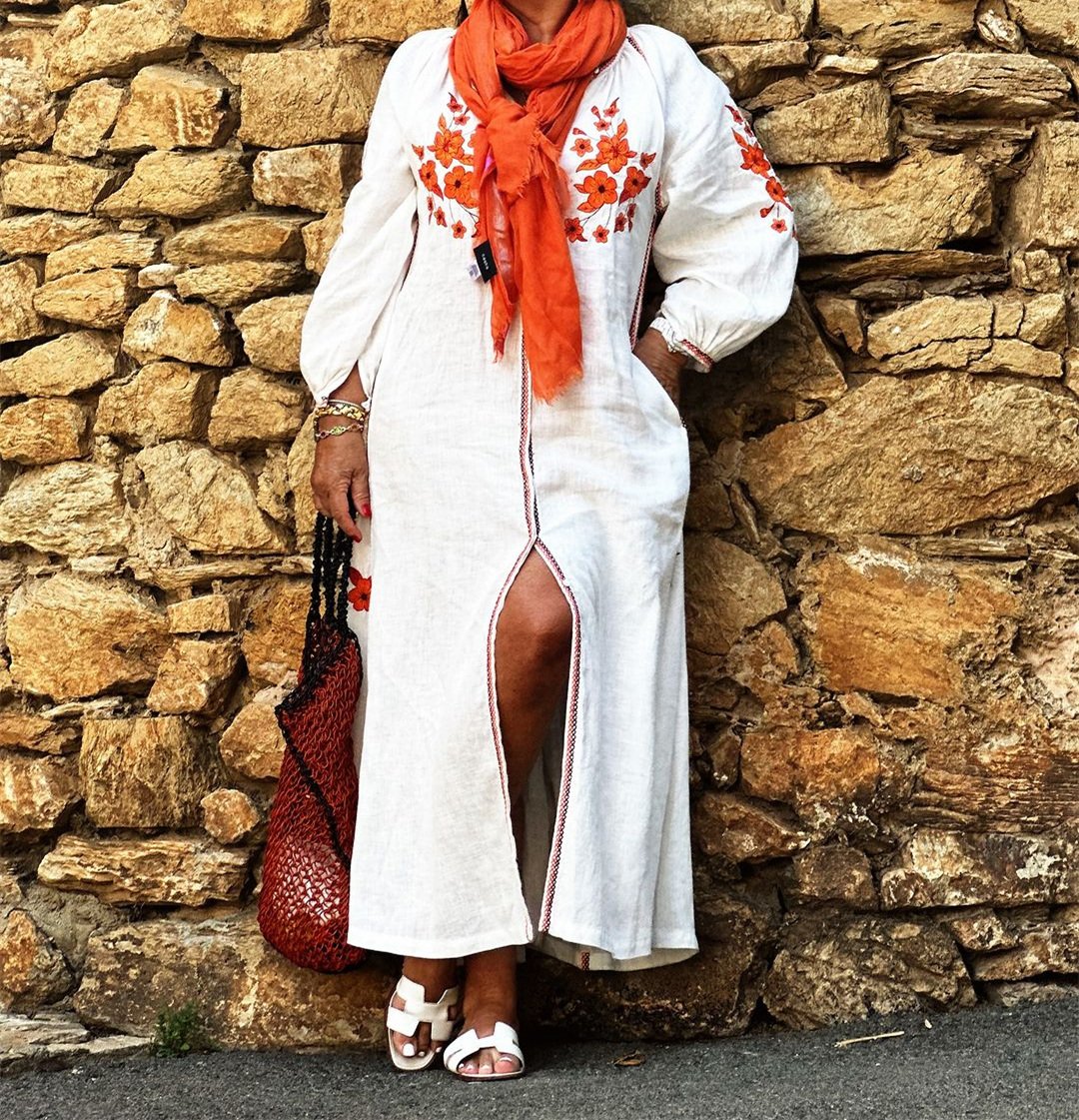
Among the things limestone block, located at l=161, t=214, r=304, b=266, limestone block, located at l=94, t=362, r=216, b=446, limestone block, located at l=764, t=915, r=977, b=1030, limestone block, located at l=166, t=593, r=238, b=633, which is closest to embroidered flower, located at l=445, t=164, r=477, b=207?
limestone block, located at l=161, t=214, r=304, b=266

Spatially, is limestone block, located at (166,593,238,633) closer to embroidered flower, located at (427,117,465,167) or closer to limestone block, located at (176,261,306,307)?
limestone block, located at (176,261,306,307)

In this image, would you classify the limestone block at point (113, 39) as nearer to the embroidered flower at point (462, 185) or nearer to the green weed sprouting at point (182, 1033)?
the embroidered flower at point (462, 185)

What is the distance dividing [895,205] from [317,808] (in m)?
1.53

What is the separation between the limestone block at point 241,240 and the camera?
123 inches

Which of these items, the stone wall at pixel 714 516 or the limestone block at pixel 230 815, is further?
the limestone block at pixel 230 815

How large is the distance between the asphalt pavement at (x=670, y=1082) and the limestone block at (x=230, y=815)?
1.42 ft

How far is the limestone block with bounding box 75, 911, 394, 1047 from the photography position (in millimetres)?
2975

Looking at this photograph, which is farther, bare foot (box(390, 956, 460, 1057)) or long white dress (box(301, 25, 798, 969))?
bare foot (box(390, 956, 460, 1057))

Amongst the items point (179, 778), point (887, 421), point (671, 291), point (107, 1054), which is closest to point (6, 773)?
point (179, 778)

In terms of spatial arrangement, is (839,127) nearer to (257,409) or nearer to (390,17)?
(390,17)

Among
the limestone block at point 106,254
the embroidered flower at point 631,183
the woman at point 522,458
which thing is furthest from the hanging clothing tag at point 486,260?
the limestone block at point 106,254

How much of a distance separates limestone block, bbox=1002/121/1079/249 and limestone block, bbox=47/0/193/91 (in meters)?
1.66

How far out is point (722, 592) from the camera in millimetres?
3078

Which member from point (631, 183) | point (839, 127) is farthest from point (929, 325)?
point (631, 183)
